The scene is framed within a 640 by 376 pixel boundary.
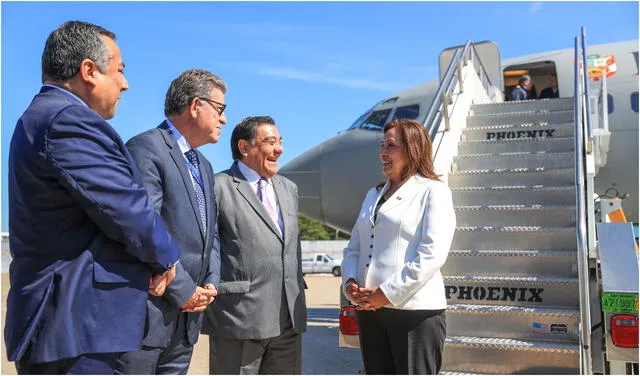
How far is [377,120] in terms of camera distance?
9.27 meters

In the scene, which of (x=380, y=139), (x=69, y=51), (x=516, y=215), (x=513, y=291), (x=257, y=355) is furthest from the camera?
(x=380, y=139)

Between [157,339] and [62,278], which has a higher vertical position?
[62,278]

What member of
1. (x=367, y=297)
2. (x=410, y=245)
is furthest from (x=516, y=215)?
(x=367, y=297)

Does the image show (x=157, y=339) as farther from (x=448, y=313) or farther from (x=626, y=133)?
(x=626, y=133)

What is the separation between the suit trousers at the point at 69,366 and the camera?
1.64 meters

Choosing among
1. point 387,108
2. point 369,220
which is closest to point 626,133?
point 387,108

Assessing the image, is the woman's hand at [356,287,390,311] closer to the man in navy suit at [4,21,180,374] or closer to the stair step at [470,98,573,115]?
the man in navy suit at [4,21,180,374]

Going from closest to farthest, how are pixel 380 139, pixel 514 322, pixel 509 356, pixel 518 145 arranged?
1. pixel 509 356
2. pixel 514 322
3. pixel 518 145
4. pixel 380 139

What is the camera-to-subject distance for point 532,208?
4.69 metres

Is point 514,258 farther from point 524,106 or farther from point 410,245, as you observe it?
point 524,106

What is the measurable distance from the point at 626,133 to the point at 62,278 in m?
8.33

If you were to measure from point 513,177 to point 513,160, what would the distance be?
31 centimetres

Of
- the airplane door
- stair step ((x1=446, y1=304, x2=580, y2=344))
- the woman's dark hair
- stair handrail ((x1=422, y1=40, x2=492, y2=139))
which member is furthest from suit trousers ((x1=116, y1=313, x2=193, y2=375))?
the airplane door

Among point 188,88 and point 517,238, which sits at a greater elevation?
point 188,88
